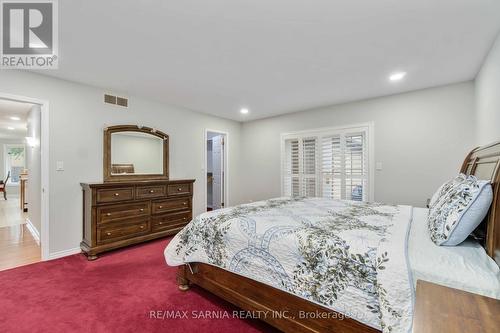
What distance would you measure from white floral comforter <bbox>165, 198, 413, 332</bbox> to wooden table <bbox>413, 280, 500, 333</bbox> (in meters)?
0.28

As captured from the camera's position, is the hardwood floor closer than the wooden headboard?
No

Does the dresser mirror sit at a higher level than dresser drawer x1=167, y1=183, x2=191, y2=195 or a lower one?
higher

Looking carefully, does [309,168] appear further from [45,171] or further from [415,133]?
[45,171]

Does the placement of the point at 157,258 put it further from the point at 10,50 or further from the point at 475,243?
the point at 475,243

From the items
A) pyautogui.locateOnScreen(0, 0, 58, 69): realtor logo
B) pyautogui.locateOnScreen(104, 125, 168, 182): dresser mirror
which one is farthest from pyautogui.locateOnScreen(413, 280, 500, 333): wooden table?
pyautogui.locateOnScreen(104, 125, 168, 182): dresser mirror

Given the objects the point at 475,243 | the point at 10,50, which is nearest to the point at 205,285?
the point at 475,243

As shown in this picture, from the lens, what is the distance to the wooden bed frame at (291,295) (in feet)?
4.03

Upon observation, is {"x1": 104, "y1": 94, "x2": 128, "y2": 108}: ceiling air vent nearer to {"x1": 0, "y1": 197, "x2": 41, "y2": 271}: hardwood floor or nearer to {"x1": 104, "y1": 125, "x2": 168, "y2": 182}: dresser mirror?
{"x1": 104, "y1": 125, "x2": 168, "y2": 182}: dresser mirror

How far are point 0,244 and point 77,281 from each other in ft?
7.57

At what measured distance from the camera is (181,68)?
2.71 metres

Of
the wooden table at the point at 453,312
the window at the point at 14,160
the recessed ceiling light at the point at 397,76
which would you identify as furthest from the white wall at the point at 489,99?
the window at the point at 14,160

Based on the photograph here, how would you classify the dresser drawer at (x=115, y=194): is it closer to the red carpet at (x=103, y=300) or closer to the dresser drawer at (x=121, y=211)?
the dresser drawer at (x=121, y=211)

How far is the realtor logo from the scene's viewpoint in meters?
1.73

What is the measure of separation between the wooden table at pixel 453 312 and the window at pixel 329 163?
3271 mm
